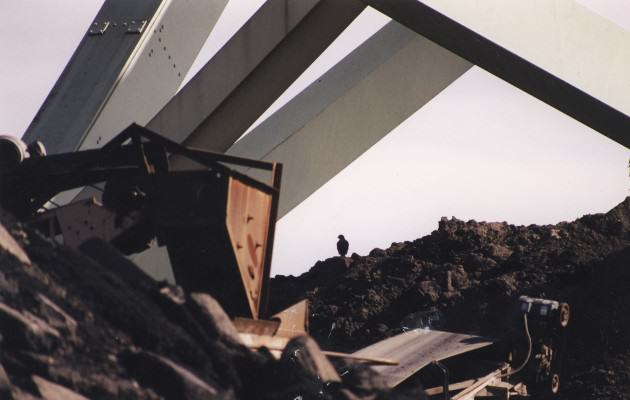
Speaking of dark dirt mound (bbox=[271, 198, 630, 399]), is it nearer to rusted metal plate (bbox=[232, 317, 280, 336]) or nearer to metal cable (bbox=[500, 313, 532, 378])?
metal cable (bbox=[500, 313, 532, 378])

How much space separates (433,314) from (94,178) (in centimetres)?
594

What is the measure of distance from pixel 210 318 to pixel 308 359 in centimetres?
51

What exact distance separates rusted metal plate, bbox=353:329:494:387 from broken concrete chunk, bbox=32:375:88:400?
455 cm

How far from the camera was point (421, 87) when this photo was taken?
12047 mm

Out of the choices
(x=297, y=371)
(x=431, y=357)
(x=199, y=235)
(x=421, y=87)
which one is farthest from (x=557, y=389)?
(x=297, y=371)

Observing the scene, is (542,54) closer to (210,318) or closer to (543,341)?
(543,341)

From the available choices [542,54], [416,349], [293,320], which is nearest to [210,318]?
[293,320]

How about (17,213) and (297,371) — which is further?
(17,213)

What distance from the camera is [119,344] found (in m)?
4.80

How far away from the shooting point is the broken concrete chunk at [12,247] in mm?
4883

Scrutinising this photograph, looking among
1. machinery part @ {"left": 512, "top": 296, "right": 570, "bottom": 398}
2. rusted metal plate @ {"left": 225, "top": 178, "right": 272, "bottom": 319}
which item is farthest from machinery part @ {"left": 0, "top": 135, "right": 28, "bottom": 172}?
machinery part @ {"left": 512, "top": 296, "right": 570, "bottom": 398}

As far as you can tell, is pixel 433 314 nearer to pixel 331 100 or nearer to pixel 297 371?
pixel 331 100

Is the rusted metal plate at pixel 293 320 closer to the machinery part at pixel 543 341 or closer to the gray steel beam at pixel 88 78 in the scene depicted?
the machinery part at pixel 543 341

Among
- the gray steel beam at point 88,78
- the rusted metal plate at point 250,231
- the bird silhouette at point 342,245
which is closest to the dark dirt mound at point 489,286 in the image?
the bird silhouette at point 342,245
